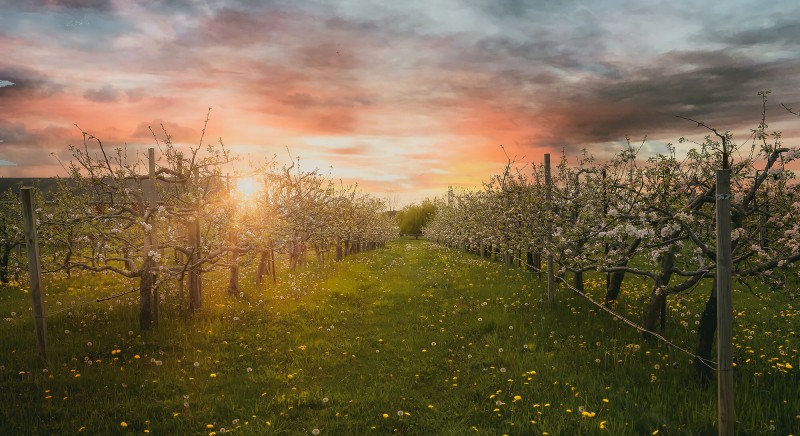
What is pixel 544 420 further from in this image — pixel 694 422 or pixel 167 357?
pixel 167 357

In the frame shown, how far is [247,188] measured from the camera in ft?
59.9

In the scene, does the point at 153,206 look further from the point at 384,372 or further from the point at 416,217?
the point at 416,217

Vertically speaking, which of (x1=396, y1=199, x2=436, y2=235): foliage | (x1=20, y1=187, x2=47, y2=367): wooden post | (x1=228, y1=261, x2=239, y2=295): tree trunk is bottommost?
(x1=396, y1=199, x2=436, y2=235): foliage

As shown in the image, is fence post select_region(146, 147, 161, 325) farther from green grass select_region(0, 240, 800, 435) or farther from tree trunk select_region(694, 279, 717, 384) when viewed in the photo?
tree trunk select_region(694, 279, 717, 384)

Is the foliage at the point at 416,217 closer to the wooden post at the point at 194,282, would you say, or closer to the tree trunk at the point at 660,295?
the wooden post at the point at 194,282

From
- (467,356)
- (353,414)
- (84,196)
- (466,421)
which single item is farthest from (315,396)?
(84,196)

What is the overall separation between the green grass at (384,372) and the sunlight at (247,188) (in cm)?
445

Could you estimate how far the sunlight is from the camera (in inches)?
687

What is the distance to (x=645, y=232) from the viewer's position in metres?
7.51

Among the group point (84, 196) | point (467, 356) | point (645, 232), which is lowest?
point (467, 356)

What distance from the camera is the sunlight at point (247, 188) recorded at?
17.4 meters

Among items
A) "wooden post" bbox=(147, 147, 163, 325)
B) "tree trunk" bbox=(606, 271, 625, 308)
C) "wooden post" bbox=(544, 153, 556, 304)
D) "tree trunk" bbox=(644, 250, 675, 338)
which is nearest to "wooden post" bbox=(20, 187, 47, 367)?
"wooden post" bbox=(147, 147, 163, 325)

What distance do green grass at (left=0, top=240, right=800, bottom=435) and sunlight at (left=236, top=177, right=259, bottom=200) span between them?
445cm

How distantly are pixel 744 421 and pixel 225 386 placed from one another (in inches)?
354
